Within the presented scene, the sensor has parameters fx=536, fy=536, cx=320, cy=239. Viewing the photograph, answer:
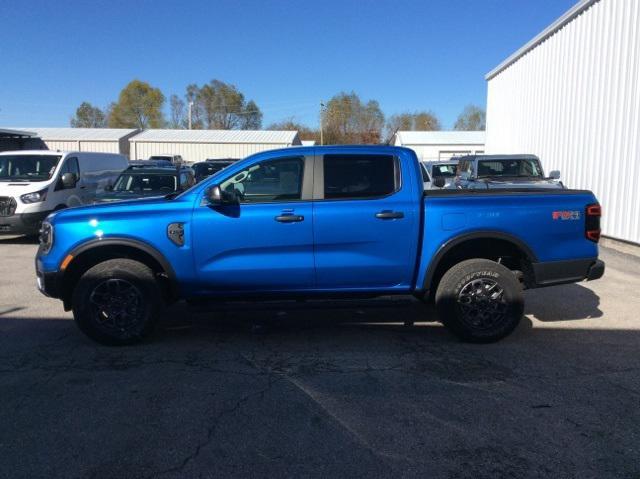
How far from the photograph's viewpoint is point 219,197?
4867mm

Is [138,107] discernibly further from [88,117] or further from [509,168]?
[509,168]

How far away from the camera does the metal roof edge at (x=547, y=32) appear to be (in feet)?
43.7

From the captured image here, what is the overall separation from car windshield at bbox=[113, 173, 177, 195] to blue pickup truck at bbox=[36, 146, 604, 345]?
6667mm

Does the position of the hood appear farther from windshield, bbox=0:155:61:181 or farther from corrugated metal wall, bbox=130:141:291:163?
corrugated metal wall, bbox=130:141:291:163

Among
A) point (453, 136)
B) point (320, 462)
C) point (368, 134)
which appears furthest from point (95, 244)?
point (368, 134)

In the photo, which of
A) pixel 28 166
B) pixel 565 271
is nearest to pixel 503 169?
pixel 565 271

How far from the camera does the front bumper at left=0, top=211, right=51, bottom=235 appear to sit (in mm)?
11078

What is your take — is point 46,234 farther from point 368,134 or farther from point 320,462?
point 368,134

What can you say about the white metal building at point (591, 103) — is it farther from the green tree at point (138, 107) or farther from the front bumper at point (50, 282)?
the green tree at point (138, 107)

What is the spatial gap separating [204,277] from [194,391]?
1.22m

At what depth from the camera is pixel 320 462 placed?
320 cm

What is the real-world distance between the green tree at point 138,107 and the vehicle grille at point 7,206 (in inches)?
3079

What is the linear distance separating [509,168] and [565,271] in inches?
346

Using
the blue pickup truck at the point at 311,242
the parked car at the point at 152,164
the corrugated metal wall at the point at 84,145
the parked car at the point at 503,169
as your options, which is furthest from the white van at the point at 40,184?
the corrugated metal wall at the point at 84,145
